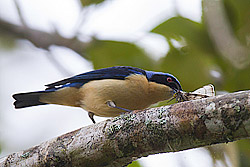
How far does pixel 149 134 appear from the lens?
9.04 ft

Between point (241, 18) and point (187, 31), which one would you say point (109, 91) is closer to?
point (187, 31)

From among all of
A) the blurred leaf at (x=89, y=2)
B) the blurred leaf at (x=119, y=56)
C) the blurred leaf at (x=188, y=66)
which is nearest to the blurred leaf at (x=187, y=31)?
the blurred leaf at (x=188, y=66)

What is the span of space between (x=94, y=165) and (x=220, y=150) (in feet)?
4.29

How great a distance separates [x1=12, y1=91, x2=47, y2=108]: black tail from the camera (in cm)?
474

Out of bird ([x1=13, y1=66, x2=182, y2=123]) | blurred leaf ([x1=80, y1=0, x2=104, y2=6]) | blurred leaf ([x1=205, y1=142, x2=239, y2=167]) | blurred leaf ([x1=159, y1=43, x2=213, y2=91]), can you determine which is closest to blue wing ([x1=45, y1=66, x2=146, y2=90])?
bird ([x1=13, y1=66, x2=182, y2=123])

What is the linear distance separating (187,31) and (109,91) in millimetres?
1160

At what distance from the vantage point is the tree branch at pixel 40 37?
20.3ft

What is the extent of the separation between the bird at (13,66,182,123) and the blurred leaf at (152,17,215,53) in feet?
2.04

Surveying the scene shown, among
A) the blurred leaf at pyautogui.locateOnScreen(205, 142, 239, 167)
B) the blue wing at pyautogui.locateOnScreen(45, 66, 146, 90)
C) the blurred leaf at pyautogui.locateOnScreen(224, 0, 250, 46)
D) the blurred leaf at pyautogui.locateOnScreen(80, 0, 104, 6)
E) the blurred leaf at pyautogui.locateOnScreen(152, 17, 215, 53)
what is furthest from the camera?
the blurred leaf at pyautogui.locateOnScreen(80, 0, 104, 6)

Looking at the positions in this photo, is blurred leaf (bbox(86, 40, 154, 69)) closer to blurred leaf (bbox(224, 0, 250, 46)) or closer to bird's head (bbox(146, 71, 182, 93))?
bird's head (bbox(146, 71, 182, 93))

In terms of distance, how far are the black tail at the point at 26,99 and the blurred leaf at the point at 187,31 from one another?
1755 mm

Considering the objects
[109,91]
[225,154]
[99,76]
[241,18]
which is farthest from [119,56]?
[225,154]

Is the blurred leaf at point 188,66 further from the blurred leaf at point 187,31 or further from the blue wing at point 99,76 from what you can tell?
the blue wing at point 99,76

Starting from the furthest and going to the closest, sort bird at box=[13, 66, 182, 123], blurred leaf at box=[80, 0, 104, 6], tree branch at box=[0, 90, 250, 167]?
blurred leaf at box=[80, 0, 104, 6], bird at box=[13, 66, 182, 123], tree branch at box=[0, 90, 250, 167]
